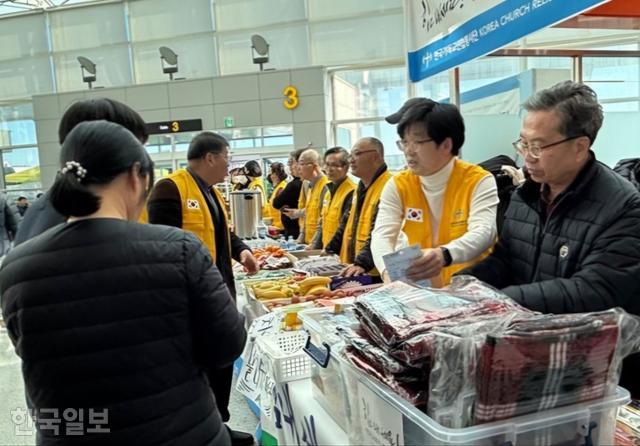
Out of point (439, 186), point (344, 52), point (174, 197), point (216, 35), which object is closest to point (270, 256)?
point (174, 197)

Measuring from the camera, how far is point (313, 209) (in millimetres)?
4352

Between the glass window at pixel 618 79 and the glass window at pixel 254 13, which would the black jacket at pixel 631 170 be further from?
the glass window at pixel 254 13

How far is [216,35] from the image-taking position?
10312 mm

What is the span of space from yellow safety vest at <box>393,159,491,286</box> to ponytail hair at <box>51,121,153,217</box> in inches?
46.3

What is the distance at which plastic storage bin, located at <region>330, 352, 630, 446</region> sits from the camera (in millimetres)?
746

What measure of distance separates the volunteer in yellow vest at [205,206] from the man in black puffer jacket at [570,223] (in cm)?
138

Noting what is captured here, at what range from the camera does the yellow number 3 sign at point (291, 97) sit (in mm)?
9516

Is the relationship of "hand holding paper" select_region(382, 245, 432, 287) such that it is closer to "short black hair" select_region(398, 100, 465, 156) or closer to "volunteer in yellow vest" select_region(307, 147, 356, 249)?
"short black hair" select_region(398, 100, 465, 156)

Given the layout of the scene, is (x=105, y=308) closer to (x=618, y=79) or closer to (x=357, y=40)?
(x=618, y=79)

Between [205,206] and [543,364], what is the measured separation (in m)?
1.91

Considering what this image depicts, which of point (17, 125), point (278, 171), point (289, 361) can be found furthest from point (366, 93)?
point (289, 361)

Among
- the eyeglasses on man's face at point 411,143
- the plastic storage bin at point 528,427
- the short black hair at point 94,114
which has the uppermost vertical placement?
the short black hair at point 94,114

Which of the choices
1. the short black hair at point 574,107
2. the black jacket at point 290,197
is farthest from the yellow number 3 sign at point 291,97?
the short black hair at point 574,107

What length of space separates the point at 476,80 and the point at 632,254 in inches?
299
